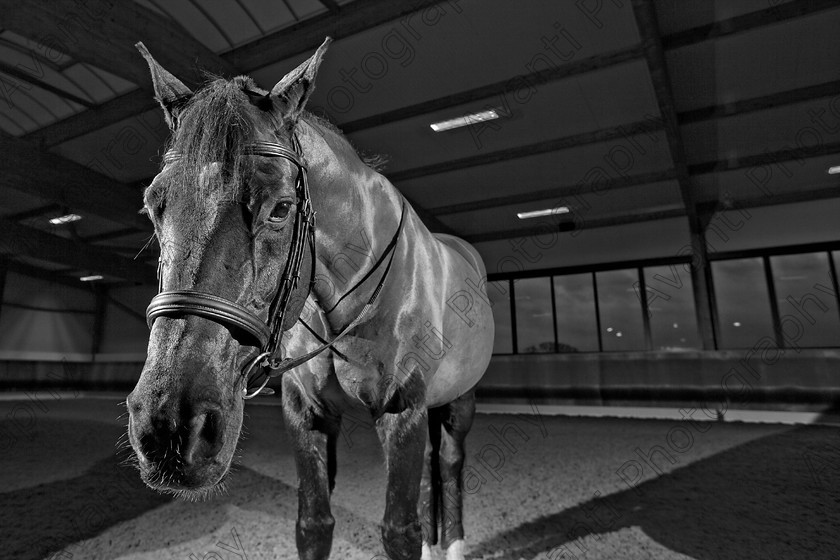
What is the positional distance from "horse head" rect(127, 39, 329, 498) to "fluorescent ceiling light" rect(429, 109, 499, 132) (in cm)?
539

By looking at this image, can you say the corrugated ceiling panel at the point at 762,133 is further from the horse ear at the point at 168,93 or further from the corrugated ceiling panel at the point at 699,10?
the horse ear at the point at 168,93

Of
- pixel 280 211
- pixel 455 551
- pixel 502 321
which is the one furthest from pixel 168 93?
pixel 502 321

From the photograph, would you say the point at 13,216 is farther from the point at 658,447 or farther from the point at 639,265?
the point at 639,265

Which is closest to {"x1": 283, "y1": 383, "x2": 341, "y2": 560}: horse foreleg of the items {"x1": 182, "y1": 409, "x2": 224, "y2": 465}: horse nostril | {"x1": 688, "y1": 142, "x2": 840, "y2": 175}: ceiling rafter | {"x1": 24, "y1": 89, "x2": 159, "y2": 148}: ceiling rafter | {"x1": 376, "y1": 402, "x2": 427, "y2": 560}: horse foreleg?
{"x1": 376, "y1": 402, "x2": 427, "y2": 560}: horse foreleg

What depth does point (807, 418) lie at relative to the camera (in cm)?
576

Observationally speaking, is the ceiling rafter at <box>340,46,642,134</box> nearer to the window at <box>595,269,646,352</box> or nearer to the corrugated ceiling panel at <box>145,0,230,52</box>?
the corrugated ceiling panel at <box>145,0,230,52</box>

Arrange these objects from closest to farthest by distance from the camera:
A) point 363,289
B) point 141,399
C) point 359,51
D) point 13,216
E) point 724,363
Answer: point 141,399, point 363,289, point 359,51, point 724,363, point 13,216

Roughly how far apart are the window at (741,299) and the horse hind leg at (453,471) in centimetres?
→ 993

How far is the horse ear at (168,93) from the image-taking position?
0.94 meters

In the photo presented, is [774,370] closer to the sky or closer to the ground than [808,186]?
closer to the ground

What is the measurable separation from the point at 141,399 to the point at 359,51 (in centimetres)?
500

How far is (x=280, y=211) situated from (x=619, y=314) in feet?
39.6

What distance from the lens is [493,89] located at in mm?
5301

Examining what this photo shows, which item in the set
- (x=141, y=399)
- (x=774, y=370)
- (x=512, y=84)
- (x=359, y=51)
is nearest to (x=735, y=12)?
(x=512, y=84)
